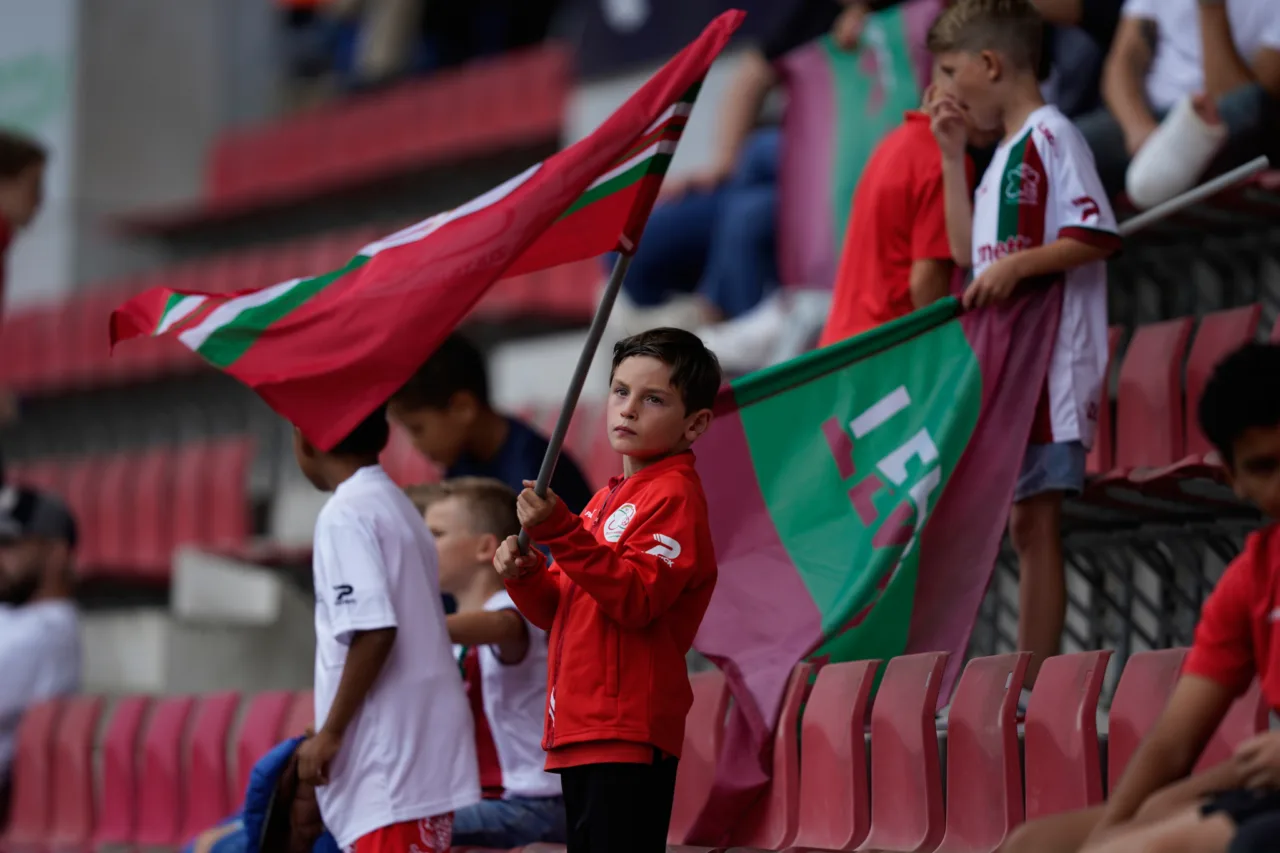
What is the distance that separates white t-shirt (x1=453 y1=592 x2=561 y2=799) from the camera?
4355mm

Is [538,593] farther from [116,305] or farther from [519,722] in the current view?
[116,305]

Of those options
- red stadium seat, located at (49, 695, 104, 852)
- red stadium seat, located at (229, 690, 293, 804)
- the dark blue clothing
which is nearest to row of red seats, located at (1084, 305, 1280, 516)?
the dark blue clothing

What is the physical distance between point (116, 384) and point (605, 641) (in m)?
8.63

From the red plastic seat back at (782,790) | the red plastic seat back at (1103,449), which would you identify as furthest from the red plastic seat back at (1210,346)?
the red plastic seat back at (782,790)

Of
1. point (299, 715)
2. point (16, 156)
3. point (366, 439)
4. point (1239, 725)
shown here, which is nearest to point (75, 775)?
point (299, 715)

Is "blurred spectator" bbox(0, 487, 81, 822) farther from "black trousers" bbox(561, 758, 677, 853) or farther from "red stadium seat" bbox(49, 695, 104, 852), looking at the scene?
"black trousers" bbox(561, 758, 677, 853)

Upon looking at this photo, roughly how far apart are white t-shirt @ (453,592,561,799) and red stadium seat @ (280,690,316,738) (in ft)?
4.52

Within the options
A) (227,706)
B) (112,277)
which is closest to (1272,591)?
(227,706)

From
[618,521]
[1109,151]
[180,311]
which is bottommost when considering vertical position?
[618,521]

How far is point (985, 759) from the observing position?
12.5ft

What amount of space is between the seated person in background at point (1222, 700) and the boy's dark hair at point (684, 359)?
913mm

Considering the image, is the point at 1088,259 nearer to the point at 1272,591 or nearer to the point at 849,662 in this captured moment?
the point at 849,662

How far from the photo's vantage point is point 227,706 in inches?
243

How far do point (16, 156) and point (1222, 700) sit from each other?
17.8ft
